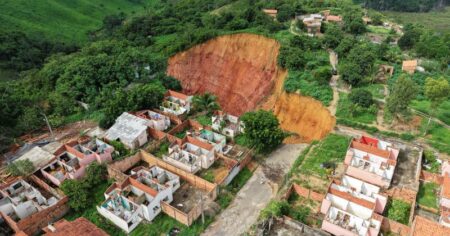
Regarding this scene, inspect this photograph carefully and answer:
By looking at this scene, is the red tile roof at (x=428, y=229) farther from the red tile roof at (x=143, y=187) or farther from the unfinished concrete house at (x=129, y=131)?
the unfinished concrete house at (x=129, y=131)

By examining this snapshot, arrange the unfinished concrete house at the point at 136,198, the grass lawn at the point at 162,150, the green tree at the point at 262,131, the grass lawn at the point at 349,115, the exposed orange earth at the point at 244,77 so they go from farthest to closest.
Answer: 1. the exposed orange earth at the point at 244,77
2. the grass lawn at the point at 349,115
3. the grass lawn at the point at 162,150
4. the green tree at the point at 262,131
5. the unfinished concrete house at the point at 136,198

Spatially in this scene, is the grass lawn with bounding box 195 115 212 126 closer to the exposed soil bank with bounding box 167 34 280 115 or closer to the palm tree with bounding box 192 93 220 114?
the palm tree with bounding box 192 93 220 114

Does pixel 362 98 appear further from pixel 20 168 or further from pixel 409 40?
pixel 20 168

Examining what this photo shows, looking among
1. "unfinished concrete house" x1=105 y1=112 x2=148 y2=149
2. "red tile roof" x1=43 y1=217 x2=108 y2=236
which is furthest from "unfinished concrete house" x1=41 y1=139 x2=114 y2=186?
"red tile roof" x1=43 y1=217 x2=108 y2=236

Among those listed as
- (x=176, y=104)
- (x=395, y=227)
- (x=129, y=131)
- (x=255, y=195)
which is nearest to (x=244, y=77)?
(x=176, y=104)

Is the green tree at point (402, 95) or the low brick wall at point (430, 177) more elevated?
the green tree at point (402, 95)

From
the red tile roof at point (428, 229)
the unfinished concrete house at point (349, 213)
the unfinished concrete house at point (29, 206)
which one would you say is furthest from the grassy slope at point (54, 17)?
the red tile roof at point (428, 229)
